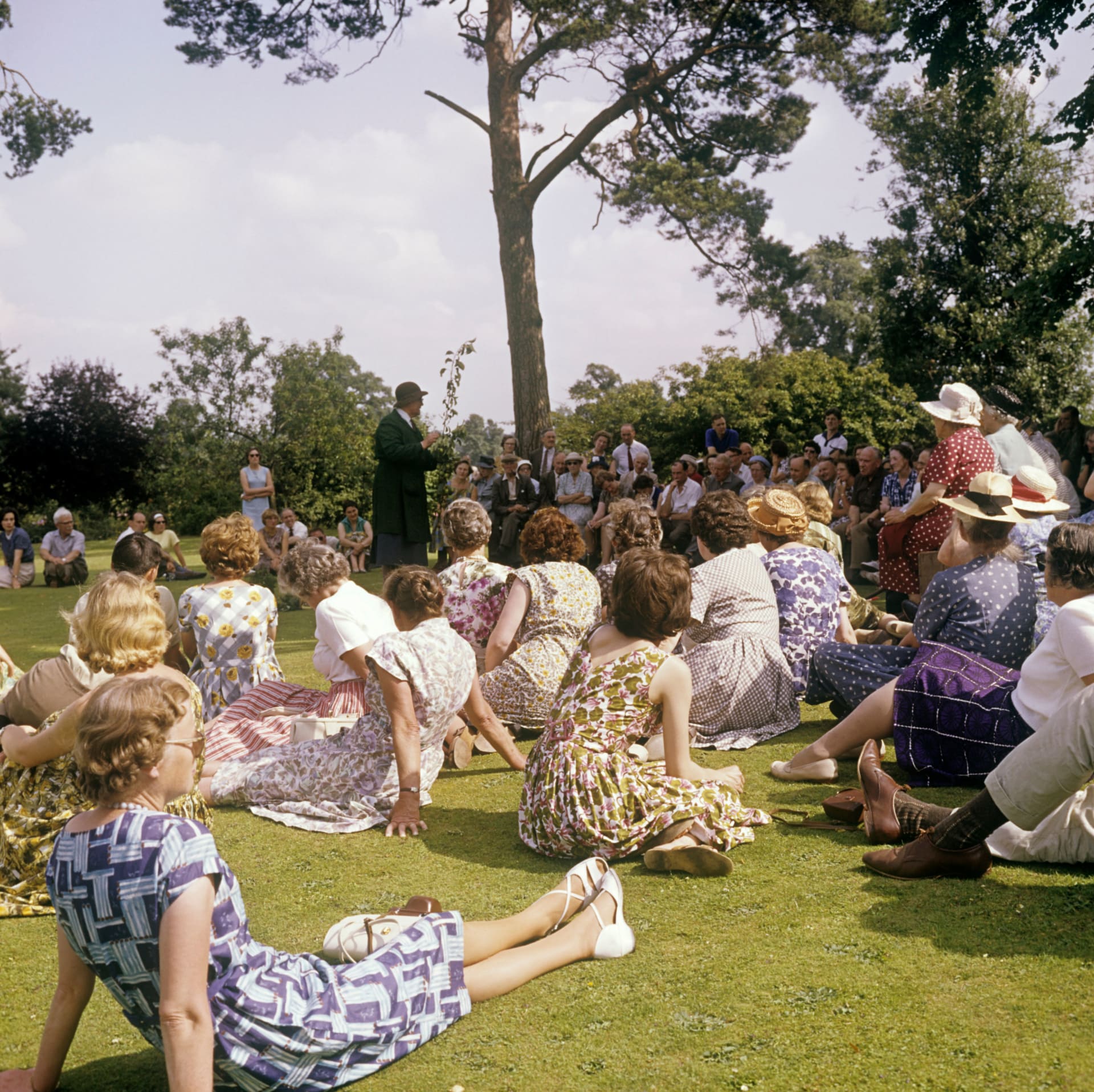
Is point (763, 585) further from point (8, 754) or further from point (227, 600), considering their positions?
point (8, 754)

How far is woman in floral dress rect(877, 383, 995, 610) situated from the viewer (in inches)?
284

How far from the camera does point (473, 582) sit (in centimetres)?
621

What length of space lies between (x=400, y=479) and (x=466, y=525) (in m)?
3.68

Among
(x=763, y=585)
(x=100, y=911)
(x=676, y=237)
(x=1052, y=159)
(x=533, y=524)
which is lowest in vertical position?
(x=100, y=911)

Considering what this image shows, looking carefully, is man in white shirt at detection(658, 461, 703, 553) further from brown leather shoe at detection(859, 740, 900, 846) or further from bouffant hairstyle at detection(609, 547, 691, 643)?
bouffant hairstyle at detection(609, 547, 691, 643)

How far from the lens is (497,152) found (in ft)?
58.9

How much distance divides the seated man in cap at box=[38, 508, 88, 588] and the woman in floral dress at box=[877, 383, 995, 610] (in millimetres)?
14252

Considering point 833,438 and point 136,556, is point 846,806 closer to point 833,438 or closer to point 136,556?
point 136,556

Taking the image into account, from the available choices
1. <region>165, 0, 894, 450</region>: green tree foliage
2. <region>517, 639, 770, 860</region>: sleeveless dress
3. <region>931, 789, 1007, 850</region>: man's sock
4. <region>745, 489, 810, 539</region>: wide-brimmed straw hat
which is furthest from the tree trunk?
<region>931, 789, 1007, 850</region>: man's sock

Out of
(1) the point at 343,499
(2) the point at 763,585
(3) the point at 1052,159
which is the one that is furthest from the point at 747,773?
(3) the point at 1052,159

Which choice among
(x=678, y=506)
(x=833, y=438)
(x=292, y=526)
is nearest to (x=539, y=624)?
(x=678, y=506)

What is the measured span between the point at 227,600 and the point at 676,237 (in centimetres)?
1530

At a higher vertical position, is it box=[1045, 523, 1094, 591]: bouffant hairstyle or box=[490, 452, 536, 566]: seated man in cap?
box=[490, 452, 536, 566]: seated man in cap

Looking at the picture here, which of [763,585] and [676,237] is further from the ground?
[676,237]
